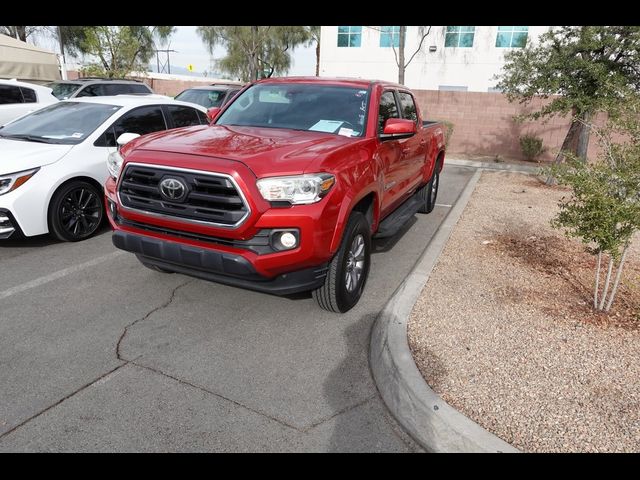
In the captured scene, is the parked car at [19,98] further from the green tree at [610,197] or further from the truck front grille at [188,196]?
the green tree at [610,197]

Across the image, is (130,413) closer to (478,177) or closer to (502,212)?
(502,212)

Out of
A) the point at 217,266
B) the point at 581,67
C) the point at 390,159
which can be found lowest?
the point at 217,266

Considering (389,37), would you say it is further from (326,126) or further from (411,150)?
(326,126)

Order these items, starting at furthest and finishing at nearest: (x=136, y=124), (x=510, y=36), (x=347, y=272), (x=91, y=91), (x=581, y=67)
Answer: (x=510, y=36), (x=91, y=91), (x=581, y=67), (x=136, y=124), (x=347, y=272)

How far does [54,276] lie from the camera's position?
4.62m

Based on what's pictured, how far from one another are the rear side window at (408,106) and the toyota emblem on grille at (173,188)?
3.24 metres

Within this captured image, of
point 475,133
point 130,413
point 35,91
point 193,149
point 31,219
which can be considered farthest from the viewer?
point 475,133

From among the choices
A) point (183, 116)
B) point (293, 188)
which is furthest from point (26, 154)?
point (293, 188)

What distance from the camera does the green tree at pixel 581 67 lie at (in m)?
8.31

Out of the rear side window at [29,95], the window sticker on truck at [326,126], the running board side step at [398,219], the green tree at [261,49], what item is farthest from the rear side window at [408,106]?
the green tree at [261,49]

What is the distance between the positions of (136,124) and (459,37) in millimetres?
25554
